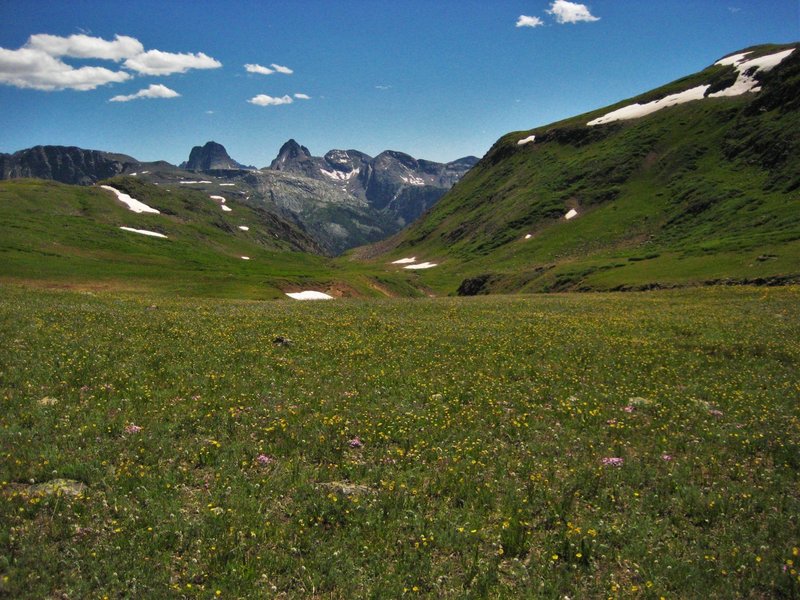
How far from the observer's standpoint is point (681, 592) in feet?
25.8

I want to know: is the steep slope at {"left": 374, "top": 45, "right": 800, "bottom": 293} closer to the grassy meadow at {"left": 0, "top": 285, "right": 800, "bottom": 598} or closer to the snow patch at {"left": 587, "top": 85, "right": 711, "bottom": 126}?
the snow patch at {"left": 587, "top": 85, "right": 711, "bottom": 126}

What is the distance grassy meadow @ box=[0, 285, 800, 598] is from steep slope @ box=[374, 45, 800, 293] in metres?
52.4

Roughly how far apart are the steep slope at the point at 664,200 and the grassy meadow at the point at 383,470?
5240 cm

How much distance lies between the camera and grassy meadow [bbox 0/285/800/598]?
7926mm

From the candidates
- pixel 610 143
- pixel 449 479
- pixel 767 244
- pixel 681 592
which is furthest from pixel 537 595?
pixel 610 143

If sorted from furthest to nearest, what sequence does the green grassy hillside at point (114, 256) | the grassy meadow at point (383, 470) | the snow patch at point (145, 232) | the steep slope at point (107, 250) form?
the snow patch at point (145, 232), the steep slope at point (107, 250), the green grassy hillside at point (114, 256), the grassy meadow at point (383, 470)

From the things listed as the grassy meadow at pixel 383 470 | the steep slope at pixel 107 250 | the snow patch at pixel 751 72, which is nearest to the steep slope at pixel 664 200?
the snow patch at pixel 751 72

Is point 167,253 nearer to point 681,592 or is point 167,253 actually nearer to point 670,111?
point 681,592

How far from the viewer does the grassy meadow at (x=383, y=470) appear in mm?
7926

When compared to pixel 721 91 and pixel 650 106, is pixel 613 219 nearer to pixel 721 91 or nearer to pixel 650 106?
pixel 721 91

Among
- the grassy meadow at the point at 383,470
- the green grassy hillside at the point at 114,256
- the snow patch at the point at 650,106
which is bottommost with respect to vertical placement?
the grassy meadow at the point at 383,470

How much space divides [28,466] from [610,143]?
7670 inches

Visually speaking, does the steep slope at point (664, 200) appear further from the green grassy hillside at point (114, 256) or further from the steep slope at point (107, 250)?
the steep slope at point (107, 250)

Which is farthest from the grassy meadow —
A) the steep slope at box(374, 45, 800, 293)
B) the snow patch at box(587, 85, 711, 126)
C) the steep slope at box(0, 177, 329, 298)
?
the snow patch at box(587, 85, 711, 126)
